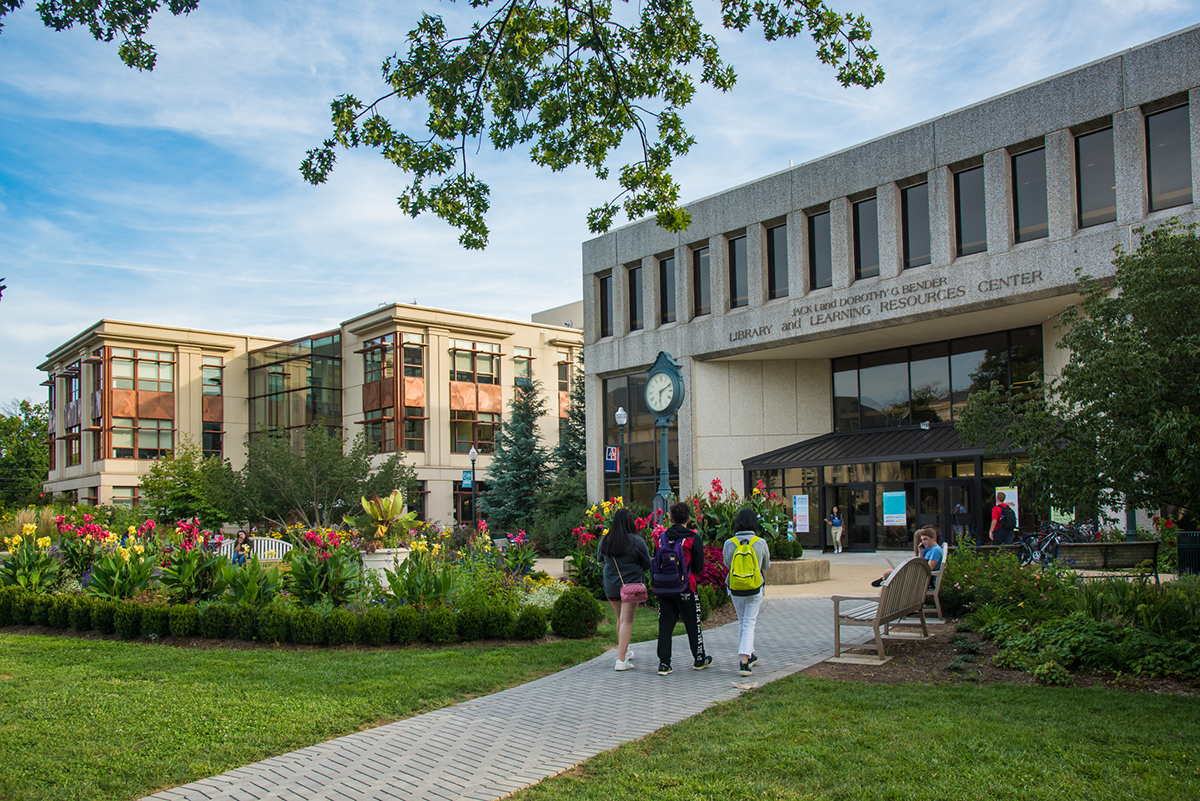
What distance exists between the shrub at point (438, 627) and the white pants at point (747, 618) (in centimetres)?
348

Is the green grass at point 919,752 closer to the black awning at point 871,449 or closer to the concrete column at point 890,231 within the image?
the black awning at point 871,449

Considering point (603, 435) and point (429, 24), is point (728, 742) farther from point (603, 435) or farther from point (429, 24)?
point (603, 435)

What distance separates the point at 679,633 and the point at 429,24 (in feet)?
24.7

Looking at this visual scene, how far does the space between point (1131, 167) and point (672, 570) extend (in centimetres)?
1902

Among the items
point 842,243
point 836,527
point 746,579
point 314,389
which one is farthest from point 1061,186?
point 314,389

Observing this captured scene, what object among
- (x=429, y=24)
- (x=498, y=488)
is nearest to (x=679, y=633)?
(x=429, y=24)

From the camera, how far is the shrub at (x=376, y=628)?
10.2 meters

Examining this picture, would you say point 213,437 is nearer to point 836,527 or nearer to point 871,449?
point 836,527

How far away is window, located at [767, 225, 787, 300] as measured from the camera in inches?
1177

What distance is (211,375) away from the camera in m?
56.7

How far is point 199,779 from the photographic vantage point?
542 centimetres

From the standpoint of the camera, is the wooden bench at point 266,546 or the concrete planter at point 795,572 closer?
the concrete planter at point 795,572

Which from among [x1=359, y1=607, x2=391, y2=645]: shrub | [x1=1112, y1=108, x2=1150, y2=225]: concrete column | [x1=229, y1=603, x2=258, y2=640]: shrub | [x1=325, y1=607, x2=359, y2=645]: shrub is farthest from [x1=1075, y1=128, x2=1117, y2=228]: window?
[x1=229, y1=603, x2=258, y2=640]: shrub

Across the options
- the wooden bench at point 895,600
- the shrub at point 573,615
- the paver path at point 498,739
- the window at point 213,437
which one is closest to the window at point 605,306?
the shrub at point 573,615
